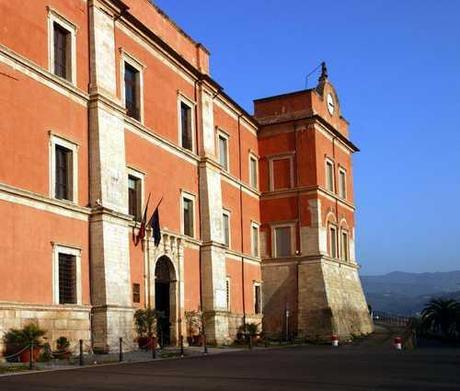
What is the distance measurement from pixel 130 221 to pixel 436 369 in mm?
13116

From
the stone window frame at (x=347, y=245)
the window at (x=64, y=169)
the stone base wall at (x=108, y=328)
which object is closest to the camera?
the window at (x=64, y=169)

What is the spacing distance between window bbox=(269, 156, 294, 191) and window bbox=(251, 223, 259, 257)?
2.76 metres

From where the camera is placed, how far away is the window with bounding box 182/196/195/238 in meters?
33.4

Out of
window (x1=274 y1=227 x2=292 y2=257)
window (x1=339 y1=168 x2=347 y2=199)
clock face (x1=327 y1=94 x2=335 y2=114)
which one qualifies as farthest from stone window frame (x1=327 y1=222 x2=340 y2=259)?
clock face (x1=327 y1=94 x2=335 y2=114)

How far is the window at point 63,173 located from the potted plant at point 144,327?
5.41 meters

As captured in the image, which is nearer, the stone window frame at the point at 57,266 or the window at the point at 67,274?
the stone window frame at the point at 57,266

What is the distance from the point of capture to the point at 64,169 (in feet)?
80.7

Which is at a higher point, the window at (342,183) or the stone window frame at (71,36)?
the stone window frame at (71,36)

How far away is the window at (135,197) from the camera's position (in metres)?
28.7

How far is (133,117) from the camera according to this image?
2936 cm

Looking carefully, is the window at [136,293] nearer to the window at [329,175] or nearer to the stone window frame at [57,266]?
the stone window frame at [57,266]

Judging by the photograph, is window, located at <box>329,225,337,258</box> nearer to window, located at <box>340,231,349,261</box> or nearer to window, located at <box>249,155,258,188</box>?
window, located at <box>340,231,349,261</box>

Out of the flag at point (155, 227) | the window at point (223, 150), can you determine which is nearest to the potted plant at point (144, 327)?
the flag at point (155, 227)

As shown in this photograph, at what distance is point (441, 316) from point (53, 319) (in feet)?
131
